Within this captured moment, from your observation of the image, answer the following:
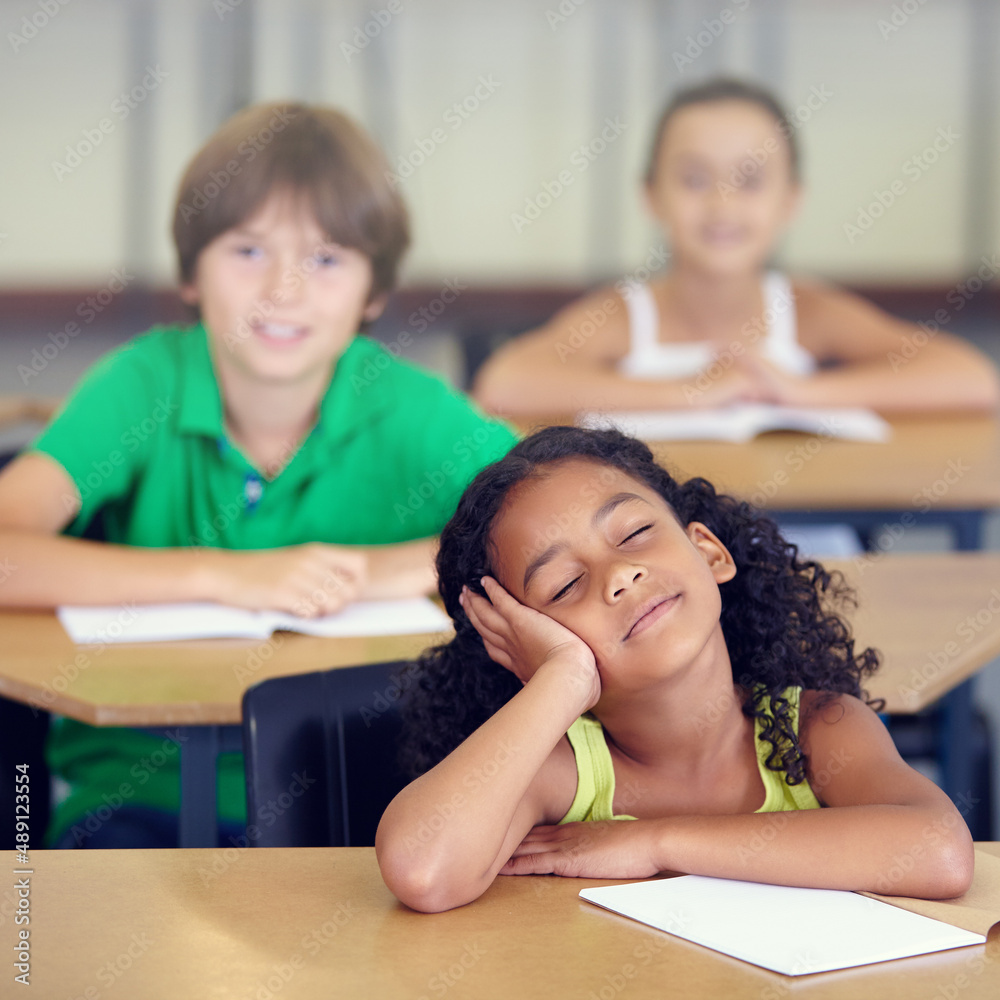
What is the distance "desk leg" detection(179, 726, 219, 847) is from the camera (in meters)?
1.51

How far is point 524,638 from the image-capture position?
121 centimetres

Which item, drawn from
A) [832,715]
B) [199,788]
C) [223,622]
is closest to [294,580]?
[223,622]

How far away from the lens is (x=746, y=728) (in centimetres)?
131

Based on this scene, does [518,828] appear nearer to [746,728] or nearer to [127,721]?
[746,728]

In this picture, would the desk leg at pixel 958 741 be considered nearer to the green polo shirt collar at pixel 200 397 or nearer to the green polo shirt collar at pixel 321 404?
the green polo shirt collar at pixel 321 404

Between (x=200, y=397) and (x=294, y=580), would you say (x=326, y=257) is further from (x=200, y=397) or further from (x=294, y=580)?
(x=294, y=580)

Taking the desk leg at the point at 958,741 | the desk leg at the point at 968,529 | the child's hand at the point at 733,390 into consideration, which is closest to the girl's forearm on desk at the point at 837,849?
the desk leg at the point at 958,741

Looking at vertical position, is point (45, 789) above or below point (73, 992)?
below

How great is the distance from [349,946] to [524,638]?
0.36 m

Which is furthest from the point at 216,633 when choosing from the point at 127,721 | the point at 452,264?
the point at 452,264

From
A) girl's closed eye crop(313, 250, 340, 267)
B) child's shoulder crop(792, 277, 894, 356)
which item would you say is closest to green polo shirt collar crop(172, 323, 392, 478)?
girl's closed eye crop(313, 250, 340, 267)

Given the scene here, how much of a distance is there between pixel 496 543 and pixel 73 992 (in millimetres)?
566

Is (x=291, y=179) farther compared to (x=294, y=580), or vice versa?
(x=291, y=179)

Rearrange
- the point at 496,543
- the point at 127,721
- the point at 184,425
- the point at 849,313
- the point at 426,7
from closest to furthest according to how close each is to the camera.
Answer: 1. the point at 496,543
2. the point at 127,721
3. the point at 184,425
4. the point at 849,313
5. the point at 426,7
